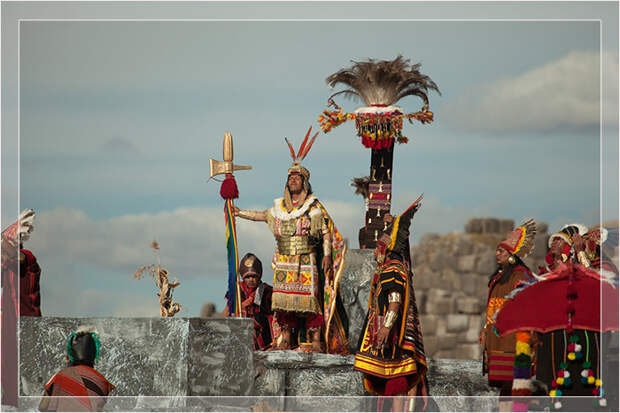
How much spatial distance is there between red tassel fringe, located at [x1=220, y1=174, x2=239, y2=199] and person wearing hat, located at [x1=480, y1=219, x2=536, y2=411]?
294cm

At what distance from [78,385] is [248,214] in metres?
4.04

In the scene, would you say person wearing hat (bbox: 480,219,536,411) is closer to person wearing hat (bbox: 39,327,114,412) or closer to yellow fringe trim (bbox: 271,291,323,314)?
yellow fringe trim (bbox: 271,291,323,314)

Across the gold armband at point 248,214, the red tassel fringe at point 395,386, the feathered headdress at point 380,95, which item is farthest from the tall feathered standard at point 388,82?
the red tassel fringe at point 395,386

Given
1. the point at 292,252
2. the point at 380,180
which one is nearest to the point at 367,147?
the point at 380,180

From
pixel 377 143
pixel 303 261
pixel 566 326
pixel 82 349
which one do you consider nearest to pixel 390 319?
pixel 303 261

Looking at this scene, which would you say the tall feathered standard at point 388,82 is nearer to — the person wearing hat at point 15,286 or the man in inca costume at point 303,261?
the man in inca costume at point 303,261

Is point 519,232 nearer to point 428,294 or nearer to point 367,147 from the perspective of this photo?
point 367,147

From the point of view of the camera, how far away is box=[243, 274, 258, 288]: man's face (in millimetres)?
13406

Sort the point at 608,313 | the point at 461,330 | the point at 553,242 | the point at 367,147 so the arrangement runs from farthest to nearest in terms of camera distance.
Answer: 1. the point at 461,330
2. the point at 367,147
3. the point at 553,242
4. the point at 608,313

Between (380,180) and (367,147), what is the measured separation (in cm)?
45

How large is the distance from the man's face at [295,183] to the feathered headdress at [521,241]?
2.25m

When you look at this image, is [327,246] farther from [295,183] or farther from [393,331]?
[393,331]

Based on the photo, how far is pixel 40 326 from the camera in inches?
459

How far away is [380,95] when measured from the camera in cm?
1344
